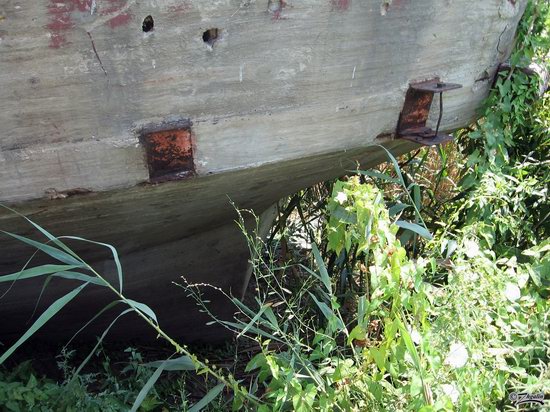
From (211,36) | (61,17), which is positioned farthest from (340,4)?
(61,17)

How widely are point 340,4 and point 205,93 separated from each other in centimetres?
51

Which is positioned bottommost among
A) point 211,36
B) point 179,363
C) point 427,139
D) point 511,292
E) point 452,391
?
point 179,363

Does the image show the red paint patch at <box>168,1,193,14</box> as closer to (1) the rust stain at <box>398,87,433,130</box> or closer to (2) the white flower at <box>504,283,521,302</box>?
(1) the rust stain at <box>398,87,433,130</box>

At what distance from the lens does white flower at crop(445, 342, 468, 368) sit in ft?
5.50

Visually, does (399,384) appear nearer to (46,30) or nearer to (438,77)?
(438,77)

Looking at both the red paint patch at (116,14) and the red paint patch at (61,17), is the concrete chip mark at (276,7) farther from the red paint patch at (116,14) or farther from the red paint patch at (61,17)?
the red paint patch at (61,17)

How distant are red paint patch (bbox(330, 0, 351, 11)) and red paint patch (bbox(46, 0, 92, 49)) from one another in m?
0.75

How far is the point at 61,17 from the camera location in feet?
5.77

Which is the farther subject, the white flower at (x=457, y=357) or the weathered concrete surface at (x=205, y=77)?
the weathered concrete surface at (x=205, y=77)

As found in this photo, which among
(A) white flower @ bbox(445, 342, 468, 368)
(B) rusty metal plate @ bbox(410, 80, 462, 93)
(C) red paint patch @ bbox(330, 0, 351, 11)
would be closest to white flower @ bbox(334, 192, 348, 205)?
(A) white flower @ bbox(445, 342, 468, 368)

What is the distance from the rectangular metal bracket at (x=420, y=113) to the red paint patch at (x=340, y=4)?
0.44 metres

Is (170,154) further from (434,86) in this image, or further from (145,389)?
(434,86)

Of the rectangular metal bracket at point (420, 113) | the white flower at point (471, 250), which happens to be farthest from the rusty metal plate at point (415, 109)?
the white flower at point (471, 250)

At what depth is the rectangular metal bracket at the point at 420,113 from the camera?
8.05ft
